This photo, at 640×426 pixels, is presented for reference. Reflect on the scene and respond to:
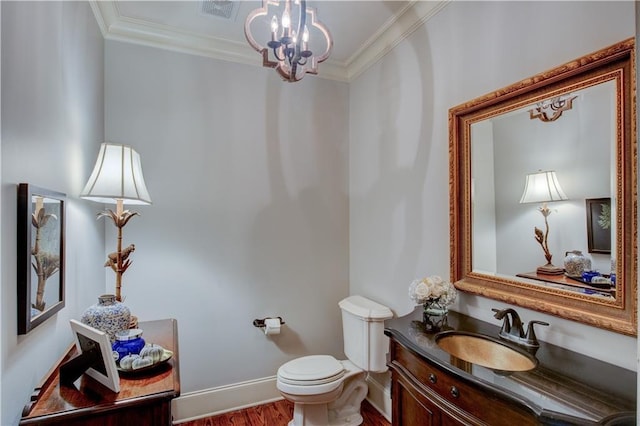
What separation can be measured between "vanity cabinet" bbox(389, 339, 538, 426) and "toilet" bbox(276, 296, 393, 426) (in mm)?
617

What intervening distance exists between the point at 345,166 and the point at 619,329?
2123mm

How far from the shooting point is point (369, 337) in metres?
2.22

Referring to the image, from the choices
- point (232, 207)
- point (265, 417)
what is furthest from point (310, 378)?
point (232, 207)

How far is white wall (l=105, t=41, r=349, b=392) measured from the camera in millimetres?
2279

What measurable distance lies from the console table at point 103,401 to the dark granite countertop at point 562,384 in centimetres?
94

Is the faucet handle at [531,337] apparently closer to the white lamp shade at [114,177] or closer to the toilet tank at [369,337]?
the toilet tank at [369,337]

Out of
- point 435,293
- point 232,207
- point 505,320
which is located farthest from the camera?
point 232,207

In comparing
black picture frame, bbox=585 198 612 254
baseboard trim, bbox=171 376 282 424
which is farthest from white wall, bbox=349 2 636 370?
baseboard trim, bbox=171 376 282 424

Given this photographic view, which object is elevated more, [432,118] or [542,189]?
[432,118]

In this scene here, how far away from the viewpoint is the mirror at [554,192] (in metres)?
1.11

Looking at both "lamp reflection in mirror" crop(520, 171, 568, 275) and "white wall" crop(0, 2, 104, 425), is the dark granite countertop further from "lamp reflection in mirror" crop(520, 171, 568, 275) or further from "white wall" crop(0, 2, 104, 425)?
"white wall" crop(0, 2, 104, 425)

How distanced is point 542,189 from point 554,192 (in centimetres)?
5

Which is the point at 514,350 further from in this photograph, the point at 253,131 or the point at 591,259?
the point at 253,131

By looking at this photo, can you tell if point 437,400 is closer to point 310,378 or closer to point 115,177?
point 310,378
